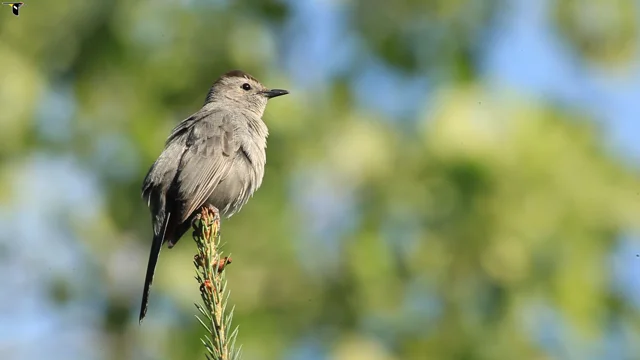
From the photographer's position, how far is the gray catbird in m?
5.57

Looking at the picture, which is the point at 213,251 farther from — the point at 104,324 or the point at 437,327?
the point at 104,324

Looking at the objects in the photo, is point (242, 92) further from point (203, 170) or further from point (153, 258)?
point (153, 258)

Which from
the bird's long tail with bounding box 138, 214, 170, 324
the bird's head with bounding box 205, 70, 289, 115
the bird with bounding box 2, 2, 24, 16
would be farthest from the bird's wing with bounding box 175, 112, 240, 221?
the bird with bounding box 2, 2, 24, 16

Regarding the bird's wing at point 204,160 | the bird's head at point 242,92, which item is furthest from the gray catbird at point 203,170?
the bird's head at point 242,92

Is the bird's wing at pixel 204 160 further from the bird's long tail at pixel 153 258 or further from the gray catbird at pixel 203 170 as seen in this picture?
the bird's long tail at pixel 153 258

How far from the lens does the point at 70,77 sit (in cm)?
991

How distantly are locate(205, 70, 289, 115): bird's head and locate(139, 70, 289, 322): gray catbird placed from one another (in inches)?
18.1

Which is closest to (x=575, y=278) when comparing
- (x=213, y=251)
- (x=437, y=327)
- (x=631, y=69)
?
(x=437, y=327)

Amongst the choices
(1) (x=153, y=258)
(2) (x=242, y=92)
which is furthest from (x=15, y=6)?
(1) (x=153, y=258)

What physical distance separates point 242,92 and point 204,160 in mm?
1386

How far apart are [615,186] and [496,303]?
4.87ft

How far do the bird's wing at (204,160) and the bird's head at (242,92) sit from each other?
0.76m

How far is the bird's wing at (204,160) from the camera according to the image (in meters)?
5.56

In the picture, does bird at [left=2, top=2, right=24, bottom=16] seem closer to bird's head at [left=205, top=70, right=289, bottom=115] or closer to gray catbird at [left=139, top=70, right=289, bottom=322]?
bird's head at [left=205, top=70, right=289, bottom=115]
